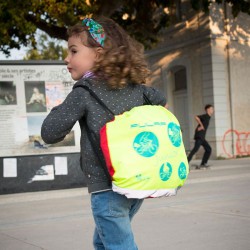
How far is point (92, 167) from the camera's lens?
8.73 feet

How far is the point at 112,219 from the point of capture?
259 centimetres

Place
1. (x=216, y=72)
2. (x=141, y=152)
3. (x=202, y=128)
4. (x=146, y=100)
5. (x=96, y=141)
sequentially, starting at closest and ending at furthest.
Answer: (x=141, y=152)
(x=96, y=141)
(x=146, y=100)
(x=202, y=128)
(x=216, y=72)

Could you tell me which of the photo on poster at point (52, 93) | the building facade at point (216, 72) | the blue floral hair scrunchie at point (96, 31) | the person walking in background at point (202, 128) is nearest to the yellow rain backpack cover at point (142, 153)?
the blue floral hair scrunchie at point (96, 31)

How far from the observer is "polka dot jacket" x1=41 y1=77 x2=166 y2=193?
8.60 feet

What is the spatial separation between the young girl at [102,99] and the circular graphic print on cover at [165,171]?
0.72ft

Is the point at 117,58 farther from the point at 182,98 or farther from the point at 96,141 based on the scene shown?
the point at 182,98

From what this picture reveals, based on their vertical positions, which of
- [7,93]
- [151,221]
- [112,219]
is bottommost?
[151,221]

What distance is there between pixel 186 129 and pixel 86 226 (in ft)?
53.5

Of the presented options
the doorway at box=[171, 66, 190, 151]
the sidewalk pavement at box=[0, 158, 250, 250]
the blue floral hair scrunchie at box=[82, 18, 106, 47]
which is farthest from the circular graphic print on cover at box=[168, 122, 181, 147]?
the doorway at box=[171, 66, 190, 151]

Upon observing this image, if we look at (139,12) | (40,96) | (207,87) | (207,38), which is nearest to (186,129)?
(207,87)

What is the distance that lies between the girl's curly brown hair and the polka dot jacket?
60mm

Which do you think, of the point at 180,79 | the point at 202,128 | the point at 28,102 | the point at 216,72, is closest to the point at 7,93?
the point at 28,102

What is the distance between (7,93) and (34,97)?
49cm

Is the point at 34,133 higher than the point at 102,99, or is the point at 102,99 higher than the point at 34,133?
the point at 102,99
